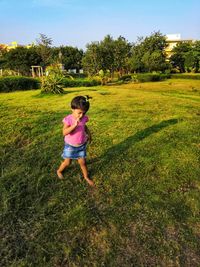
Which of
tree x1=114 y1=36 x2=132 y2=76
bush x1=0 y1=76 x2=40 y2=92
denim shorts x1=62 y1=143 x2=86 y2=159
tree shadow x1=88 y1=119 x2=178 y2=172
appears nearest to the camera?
denim shorts x1=62 y1=143 x2=86 y2=159

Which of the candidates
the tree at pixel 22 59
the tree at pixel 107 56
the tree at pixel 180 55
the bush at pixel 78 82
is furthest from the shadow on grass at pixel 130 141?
the tree at pixel 180 55

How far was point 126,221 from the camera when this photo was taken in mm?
2734

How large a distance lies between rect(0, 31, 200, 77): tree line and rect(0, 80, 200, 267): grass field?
22.0 metres

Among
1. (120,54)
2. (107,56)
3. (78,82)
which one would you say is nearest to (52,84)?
(78,82)

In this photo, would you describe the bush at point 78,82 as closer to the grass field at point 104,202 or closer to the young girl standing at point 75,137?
the grass field at point 104,202

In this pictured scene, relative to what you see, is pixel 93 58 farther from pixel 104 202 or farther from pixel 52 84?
pixel 104 202

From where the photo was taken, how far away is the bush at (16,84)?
49.0ft

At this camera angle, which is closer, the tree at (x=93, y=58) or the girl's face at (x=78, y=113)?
the girl's face at (x=78, y=113)

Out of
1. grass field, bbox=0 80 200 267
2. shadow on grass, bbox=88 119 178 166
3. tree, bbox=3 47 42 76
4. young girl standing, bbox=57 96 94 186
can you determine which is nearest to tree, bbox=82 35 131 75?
tree, bbox=3 47 42 76

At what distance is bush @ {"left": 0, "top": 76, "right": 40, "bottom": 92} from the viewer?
49.0 feet

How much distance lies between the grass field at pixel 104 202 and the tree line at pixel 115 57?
72.3 ft

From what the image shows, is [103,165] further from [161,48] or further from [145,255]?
[161,48]

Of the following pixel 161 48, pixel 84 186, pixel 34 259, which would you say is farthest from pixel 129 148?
pixel 161 48

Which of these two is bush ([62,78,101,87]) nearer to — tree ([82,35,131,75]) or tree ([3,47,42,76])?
tree ([82,35,131,75])
